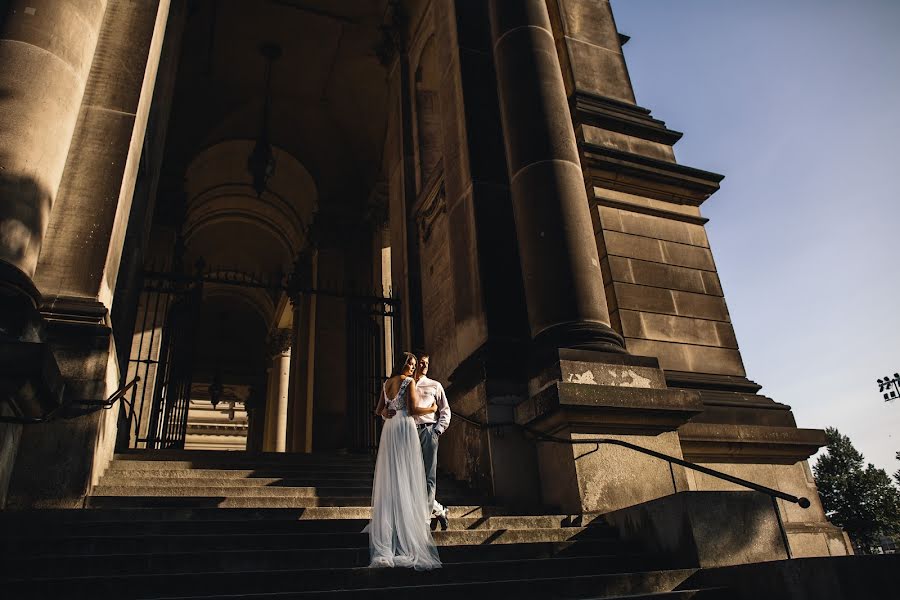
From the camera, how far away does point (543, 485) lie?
267 inches

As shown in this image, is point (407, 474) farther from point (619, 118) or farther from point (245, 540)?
point (619, 118)

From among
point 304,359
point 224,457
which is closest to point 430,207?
point 224,457

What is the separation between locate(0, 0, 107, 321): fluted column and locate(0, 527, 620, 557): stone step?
221cm

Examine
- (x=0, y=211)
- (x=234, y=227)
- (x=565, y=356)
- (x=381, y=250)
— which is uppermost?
(x=234, y=227)

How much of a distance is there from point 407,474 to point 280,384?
63.5 feet

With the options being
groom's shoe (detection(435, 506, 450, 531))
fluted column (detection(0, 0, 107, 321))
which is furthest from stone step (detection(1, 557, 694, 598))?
fluted column (detection(0, 0, 107, 321))

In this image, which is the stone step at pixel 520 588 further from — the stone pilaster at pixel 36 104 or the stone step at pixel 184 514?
the stone pilaster at pixel 36 104

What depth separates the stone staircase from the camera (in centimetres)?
380

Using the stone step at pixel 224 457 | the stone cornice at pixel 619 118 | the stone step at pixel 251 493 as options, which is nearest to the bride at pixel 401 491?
the stone step at pixel 251 493

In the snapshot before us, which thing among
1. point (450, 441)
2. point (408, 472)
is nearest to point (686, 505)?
point (408, 472)

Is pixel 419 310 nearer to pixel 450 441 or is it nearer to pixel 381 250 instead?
pixel 450 441

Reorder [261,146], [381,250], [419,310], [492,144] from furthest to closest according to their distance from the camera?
[381,250], [261,146], [419,310], [492,144]

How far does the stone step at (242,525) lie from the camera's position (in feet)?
14.9

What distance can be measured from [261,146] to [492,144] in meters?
6.14
